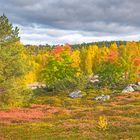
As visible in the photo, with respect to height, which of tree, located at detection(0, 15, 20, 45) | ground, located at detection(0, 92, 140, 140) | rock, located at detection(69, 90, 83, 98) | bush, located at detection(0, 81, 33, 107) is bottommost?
rock, located at detection(69, 90, 83, 98)

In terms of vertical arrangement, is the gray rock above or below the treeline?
below

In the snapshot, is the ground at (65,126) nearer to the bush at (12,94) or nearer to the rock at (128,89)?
the bush at (12,94)

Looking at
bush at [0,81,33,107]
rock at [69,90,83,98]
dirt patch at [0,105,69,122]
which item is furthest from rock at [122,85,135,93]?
bush at [0,81,33,107]

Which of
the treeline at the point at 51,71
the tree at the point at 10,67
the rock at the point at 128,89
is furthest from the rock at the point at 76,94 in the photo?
the tree at the point at 10,67

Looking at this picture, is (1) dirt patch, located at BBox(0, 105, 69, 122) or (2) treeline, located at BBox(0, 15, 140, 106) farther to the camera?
(2) treeline, located at BBox(0, 15, 140, 106)

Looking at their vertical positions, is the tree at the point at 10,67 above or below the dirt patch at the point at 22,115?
above

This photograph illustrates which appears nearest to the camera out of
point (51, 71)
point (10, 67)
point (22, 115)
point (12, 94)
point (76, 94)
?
point (22, 115)

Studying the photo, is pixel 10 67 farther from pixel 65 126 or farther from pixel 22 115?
pixel 65 126

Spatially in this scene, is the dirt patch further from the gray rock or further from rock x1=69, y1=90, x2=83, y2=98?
the gray rock

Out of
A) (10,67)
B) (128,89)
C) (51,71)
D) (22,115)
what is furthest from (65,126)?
(51,71)

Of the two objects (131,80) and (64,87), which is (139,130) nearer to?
(64,87)

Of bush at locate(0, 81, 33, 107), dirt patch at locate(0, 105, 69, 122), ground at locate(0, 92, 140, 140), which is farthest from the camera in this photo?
bush at locate(0, 81, 33, 107)

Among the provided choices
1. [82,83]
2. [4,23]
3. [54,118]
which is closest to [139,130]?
[54,118]

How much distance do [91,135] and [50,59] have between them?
55814mm
